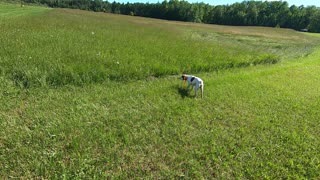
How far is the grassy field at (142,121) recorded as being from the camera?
390 centimetres

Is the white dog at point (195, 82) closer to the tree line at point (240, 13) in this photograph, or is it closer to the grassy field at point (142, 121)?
the grassy field at point (142, 121)

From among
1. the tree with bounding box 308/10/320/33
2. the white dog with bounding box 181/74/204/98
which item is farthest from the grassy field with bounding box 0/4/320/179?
the tree with bounding box 308/10/320/33

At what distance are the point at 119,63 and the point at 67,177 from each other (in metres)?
6.12

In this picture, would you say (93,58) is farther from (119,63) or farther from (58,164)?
(58,164)

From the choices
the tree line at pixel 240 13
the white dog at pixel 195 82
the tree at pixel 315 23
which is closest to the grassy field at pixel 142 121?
the white dog at pixel 195 82

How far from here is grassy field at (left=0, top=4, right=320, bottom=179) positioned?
390 centimetres

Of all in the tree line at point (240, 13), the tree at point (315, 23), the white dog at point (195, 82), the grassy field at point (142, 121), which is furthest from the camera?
the tree line at point (240, 13)

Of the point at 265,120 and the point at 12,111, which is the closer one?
the point at 12,111

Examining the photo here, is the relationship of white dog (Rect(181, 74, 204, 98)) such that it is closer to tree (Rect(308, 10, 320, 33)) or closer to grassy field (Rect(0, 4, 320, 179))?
grassy field (Rect(0, 4, 320, 179))

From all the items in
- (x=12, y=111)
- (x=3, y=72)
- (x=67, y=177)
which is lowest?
(x=67, y=177)

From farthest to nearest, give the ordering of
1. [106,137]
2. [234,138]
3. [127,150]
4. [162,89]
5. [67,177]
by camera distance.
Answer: [162,89] → [234,138] → [106,137] → [127,150] → [67,177]

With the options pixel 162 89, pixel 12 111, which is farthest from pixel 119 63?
pixel 12 111

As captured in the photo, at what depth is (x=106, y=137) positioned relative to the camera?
4.52 meters

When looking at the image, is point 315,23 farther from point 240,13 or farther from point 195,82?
point 195,82
